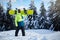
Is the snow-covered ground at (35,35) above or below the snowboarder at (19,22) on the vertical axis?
below

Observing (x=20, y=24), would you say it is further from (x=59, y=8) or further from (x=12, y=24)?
(x=59, y=8)

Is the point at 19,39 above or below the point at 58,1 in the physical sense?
below

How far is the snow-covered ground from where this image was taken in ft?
8.80

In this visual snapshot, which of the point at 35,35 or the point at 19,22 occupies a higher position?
the point at 19,22

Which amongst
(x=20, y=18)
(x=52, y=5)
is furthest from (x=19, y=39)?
(x=52, y=5)

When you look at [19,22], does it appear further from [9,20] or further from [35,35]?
[35,35]

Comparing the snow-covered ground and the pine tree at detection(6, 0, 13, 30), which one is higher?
the pine tree at detection(6, 0, 13, 30)

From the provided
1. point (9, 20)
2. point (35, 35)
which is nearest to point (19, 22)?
point (9, 20)

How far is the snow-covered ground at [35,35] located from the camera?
268cm

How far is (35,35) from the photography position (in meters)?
2.71

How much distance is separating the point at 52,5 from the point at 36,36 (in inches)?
19.2

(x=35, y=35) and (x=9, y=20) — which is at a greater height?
(x=9, y=20)

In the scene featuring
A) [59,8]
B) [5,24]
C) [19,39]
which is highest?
[59,8]

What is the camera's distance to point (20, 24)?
2703 millimetres
